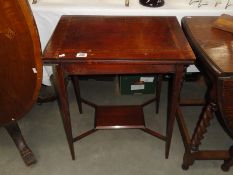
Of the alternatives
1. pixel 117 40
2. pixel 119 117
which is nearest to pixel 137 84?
pixel 119 117

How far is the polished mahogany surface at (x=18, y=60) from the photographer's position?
1.01 meters

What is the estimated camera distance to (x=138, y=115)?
1603 millimetres

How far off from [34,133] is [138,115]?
71cm

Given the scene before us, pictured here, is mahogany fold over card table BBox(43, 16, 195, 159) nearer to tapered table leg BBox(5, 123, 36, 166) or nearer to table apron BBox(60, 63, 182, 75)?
table apron BBox(60, 63, 182, 75)

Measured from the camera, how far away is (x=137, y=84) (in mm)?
1912

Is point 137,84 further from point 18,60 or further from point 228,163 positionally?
point 18,60

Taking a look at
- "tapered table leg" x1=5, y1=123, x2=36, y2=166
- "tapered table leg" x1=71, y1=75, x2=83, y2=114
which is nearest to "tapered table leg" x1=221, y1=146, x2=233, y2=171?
"tapered table leg" x1=71, y1=75, x2=83, y2=114

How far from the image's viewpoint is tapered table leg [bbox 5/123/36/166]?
1.48 metres

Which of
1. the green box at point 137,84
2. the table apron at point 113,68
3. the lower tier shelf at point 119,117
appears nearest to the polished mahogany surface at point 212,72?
the table apron at point 113,68

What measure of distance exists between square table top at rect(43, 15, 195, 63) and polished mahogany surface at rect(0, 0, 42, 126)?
4.0 inches

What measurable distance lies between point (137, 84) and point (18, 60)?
3.22 feet

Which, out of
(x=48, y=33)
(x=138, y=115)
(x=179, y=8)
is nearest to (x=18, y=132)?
(x=48, y=33)

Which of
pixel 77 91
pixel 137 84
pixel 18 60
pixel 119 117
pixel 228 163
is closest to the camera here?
pixel 18 60

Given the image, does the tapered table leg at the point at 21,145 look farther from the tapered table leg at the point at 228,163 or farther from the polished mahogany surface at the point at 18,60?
the tapered table leg at the point at 228,163
